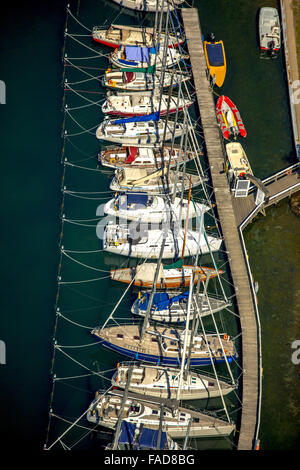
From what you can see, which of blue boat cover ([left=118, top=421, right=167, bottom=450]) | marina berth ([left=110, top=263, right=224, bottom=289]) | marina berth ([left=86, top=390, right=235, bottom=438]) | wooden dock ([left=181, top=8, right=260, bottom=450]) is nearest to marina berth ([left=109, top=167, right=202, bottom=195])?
wooden dock ([left=181, top=8, right=260, bottom=450])

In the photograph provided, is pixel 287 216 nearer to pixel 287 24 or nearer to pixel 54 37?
pixel 287 24

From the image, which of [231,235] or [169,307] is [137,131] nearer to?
[231,235]

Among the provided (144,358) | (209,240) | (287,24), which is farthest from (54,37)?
(144,358)

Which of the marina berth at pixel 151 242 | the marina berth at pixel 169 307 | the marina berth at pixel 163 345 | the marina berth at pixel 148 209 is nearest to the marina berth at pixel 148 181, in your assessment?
the marina berth at pixel 148 209

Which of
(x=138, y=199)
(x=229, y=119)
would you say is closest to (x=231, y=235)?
(x=138, y=199)

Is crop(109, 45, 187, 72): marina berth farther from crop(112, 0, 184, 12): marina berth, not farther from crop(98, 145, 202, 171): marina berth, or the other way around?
crop(98, 145, 202, 171): marina berth

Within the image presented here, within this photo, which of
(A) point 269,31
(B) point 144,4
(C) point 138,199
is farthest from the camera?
(B) point 144,4

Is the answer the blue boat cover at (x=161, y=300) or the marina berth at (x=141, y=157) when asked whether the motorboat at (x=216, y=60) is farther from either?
the blue boat cover at (x=161, y=300)

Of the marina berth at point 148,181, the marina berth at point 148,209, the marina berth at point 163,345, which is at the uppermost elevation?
the marina berth at point 148,181

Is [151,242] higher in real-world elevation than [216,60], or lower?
lower
